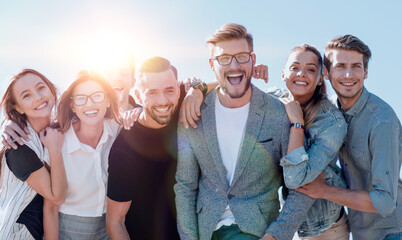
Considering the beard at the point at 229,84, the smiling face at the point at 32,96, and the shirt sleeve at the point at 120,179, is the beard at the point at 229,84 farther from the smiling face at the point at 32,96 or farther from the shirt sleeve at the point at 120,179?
the smiling face at the point at 32,96

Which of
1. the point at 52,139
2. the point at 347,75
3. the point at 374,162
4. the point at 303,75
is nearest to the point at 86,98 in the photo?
the point at 52,139

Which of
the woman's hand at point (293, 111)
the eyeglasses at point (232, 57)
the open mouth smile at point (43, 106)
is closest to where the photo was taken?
the woman's hand at point (293, 111)

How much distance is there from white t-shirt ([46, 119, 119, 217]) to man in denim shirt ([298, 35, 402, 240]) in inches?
96.8

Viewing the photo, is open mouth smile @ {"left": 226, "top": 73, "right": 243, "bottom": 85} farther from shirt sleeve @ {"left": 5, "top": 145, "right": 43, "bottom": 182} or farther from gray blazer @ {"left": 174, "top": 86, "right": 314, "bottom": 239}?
shirt sleeve @ {"left": 5, "top": 145, "right": 43, "bottom": 182}

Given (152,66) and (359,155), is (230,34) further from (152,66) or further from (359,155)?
(359,155)

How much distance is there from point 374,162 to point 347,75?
3.42 feet

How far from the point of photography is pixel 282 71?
5.00 meters

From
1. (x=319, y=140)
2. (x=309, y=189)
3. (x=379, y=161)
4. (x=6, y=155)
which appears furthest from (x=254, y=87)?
(x=6, y=155)

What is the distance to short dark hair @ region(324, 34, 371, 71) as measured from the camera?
4.57 m

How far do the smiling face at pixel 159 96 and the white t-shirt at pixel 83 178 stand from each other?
857mm

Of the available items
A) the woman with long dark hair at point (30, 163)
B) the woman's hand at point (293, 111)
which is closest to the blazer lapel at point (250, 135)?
the woman's hand at point (293, 111)

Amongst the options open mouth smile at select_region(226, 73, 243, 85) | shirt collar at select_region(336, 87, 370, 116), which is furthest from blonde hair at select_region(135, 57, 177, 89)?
shirt collar at select_region(336, 87, 370, 116)

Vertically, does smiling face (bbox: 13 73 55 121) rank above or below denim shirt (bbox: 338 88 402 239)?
above

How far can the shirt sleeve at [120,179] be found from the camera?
15.0ft
